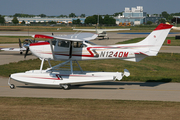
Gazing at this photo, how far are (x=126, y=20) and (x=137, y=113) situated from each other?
18668 centimetres

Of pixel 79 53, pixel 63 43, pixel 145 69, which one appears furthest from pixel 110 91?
pixel 145 69

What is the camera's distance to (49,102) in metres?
9.95

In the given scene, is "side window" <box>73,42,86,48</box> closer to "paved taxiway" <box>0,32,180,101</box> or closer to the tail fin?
"paved taxiway" <box>0,32,180,101</box>

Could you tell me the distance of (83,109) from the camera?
905 cm

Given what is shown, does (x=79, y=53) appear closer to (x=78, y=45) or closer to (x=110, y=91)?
(x=78, y=45)

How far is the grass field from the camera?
8180 mm

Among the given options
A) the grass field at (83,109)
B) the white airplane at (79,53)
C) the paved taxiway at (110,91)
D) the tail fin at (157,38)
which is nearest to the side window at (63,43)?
the white airplane at (79,53)

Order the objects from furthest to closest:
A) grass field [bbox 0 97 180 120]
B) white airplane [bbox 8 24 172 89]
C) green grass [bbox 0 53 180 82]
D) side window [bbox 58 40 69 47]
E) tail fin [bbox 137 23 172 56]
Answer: green grass [bbox 0 53 180 82] < side window [bbox 58 40 69 47] < tail fin [bbox 137 23 172 56] < white airplane [bbox 8 24 172 89] < grass field [bbox 0 97 180 120]

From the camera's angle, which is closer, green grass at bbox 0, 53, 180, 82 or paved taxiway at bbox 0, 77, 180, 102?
paved taxiway at bbox 0, 77, 180, 102

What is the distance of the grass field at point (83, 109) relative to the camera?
8.18 m

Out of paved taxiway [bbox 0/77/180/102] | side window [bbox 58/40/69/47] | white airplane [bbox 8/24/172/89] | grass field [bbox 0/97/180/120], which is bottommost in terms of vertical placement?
paved taxiway [bbox 0/77/180/102]

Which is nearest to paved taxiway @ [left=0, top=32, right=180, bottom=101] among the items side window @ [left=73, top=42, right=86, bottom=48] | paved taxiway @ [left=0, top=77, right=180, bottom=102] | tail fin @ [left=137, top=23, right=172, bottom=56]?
paved taxiway @ [left=0, top=77, right=180, bottom=102]

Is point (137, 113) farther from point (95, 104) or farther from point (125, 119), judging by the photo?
point (95, 104)

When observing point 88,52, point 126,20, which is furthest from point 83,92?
point 126,20
